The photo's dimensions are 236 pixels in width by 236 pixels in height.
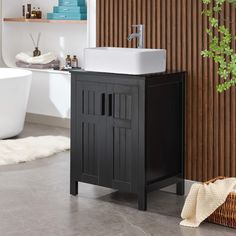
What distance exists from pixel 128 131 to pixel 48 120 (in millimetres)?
3417

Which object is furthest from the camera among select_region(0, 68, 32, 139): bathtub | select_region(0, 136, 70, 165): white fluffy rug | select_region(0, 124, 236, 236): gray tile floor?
select_region(0, 68, 32, 139): bathtub

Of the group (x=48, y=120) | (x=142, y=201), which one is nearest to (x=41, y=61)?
(x=48, y=120)

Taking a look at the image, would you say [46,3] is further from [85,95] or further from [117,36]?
[85,95]

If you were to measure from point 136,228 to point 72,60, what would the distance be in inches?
145

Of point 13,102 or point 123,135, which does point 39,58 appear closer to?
point 13,102

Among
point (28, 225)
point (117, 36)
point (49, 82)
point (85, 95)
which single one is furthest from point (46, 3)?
point (28, 225)

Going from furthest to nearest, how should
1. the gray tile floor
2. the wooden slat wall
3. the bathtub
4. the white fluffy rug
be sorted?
1. the bathtub
2. the white fluffy rug
3. the wooden slat wall
4. the gray tile floor

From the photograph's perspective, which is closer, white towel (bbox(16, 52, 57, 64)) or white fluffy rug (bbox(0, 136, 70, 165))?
white fluffy rug (bbox(0, 136, 70, 165))

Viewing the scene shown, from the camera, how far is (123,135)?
4199 millimetres

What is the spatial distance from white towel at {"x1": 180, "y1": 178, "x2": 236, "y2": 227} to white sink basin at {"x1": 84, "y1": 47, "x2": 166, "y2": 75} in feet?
2.71

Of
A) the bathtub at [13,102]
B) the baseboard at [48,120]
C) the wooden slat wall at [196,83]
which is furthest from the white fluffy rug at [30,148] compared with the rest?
the wooden slat wall at [196,83]

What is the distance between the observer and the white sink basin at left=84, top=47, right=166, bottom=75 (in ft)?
13.7

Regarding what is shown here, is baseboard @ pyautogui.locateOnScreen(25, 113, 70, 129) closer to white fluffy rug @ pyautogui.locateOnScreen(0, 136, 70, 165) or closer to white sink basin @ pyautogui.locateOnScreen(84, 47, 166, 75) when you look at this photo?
white fluffy rug @ pyautogui.locateOnScreen(0, 136, 70, 165)

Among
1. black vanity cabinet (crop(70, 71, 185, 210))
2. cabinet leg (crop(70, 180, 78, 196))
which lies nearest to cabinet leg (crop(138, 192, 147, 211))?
black vanity cabinet (crop(70, 71, 185, 210))
